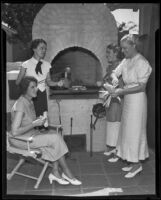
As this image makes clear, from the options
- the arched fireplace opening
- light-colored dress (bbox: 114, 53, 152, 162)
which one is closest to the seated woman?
light-colored dress (bbox: 114, 53, 152, 162)

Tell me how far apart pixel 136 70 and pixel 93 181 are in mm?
1564

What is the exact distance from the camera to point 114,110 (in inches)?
213

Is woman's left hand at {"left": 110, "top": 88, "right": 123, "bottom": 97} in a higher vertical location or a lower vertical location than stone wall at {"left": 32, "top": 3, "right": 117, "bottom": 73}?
lower

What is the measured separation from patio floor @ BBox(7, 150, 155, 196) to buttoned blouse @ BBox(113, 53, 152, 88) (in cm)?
128

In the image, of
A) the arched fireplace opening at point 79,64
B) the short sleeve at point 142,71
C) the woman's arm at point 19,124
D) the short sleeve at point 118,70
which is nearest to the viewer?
the woman's arm at point 19,124

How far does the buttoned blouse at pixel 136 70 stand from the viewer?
14.8ft

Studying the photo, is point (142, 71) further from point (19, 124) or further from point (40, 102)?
point (19, 124)

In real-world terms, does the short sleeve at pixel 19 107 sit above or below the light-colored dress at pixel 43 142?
above

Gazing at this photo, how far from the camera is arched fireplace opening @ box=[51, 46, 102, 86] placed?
21.5ft

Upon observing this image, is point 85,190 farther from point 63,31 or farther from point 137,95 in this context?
point 63,31

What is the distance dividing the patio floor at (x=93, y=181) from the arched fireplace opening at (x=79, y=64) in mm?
1700

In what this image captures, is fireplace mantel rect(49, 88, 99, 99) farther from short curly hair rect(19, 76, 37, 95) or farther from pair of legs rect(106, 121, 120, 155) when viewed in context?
short curly hair rect(19, 76, 37, 95)

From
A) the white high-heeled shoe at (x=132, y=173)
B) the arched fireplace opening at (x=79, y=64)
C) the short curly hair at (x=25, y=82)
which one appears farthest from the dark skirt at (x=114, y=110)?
the short curly hair at (x=25, y=82)

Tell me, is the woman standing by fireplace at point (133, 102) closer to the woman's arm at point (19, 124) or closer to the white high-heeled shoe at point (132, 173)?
the white high-heeled shoe at point (132, 173)
